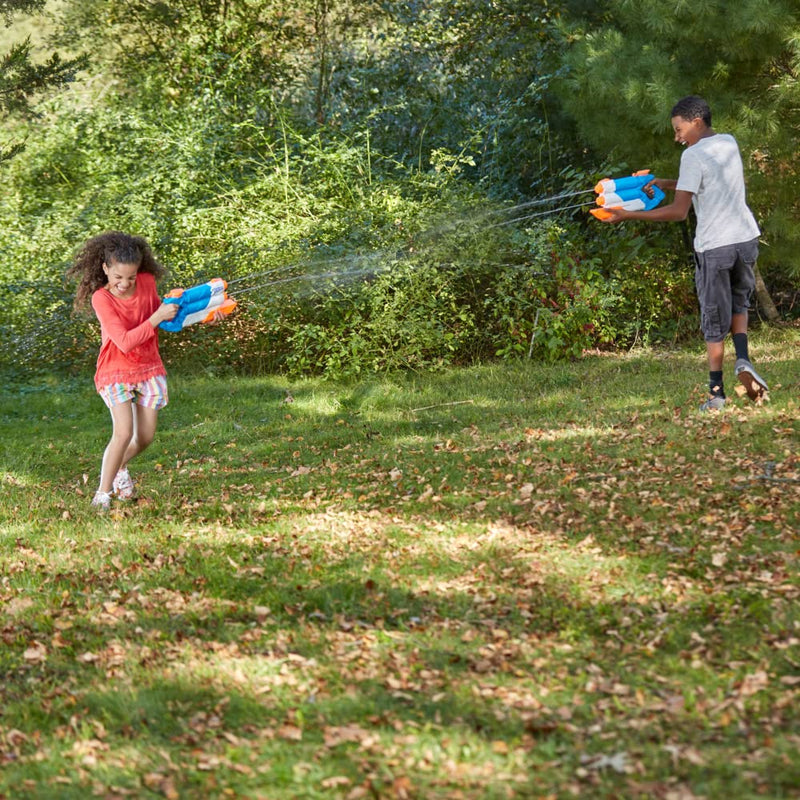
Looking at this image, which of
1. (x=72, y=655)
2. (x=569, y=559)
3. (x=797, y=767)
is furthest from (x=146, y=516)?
(x=797, y=767)

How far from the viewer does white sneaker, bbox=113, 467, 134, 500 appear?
589 centimetres

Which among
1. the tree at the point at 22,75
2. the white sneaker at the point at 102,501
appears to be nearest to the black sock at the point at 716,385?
the white sneaker at the point at 102,501

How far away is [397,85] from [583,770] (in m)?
10.5

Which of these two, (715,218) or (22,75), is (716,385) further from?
(22,75)

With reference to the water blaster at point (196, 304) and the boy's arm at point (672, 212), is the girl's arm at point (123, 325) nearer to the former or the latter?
the water blaster at point (196, 304)

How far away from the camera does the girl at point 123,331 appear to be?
5520 millimetres

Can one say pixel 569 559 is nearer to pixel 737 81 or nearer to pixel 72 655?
pixel 72 655

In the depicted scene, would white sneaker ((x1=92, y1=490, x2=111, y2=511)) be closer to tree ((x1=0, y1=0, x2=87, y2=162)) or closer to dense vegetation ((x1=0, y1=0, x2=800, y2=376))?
Answer: dense vegetation ((x1=0, y1=0, x2=800, y2=376))

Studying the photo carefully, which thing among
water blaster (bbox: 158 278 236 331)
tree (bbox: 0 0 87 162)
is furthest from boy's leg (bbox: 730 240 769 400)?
Result: tree (bbox: 0 0 87 162)

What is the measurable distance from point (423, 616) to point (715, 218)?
363cm

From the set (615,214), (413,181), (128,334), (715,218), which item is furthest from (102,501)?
(413,181)

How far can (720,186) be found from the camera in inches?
250

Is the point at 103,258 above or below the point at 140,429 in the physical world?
above

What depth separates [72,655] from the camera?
380 cm
